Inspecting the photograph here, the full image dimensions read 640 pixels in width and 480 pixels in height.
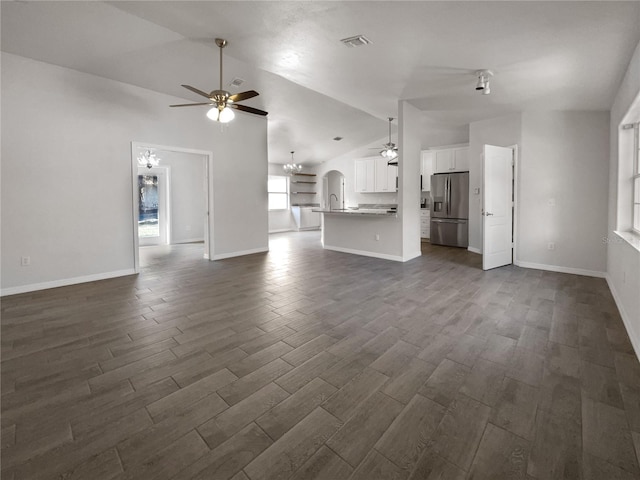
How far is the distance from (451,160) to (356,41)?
551 cm

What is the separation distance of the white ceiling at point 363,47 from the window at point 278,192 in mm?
6219

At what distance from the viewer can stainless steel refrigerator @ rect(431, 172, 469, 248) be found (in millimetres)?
7473

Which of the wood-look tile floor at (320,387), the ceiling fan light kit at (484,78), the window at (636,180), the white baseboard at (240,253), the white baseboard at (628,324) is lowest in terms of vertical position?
the wood-look tile floor at (320,387)

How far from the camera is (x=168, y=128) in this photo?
5.57 metres

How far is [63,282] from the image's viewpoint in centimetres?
450

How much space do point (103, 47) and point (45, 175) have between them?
6.15 ft

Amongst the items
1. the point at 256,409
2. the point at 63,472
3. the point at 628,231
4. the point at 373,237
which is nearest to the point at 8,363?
the point at 63,472

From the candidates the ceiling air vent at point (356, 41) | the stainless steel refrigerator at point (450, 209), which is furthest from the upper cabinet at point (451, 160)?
the ceiling air vent at point (356, 41)

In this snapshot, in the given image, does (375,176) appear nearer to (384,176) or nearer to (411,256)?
(384,176)

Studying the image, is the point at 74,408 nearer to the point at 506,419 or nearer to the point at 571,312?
the point at 506,419

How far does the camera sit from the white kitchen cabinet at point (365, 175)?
10.3 metres

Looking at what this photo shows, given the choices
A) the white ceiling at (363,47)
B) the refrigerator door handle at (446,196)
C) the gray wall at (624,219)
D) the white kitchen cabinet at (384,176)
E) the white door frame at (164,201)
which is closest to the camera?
the gray wall at (624,219)

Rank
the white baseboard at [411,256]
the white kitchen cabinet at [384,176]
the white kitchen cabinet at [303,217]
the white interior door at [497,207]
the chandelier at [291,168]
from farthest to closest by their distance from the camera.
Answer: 1. the white kitchen cabinet at [303,217]
2. the chandelier at [291,168]
3. the white kitchen cabinet at [384,176]
4. the white baseboard at [411,256]
5. the white interior door at [497,207]

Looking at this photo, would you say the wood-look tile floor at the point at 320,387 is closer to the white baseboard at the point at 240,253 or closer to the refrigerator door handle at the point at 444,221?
the white baseboard at the point at 240,253
